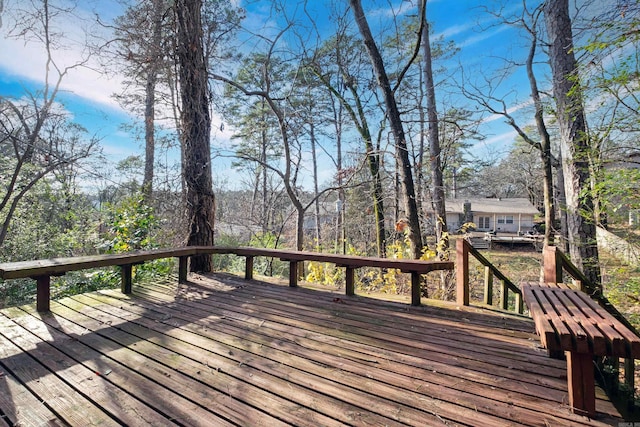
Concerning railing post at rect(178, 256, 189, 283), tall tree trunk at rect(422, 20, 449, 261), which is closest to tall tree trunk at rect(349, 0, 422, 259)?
tall tree trunk at rect(422, 20, 449, 261)

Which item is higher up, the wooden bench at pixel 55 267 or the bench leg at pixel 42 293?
the wooden bench at pixel 55 267

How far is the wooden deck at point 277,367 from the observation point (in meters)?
1.35

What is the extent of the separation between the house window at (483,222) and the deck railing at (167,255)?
85.4 feet

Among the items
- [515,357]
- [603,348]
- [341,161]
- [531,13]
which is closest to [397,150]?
[515,357]

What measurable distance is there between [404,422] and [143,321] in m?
2.25

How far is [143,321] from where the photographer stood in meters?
2.51

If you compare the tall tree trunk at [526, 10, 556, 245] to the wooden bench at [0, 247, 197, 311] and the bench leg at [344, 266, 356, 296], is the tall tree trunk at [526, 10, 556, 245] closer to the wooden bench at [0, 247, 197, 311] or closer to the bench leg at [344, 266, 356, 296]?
the bench leg at [344, 266, 356, 296]

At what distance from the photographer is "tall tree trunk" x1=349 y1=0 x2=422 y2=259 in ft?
15.6

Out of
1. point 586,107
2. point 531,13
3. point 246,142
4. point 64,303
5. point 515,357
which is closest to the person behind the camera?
point 515,357

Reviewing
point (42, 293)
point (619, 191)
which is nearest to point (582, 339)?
point (619, 191)

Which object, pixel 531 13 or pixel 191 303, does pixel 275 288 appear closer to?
pixel 191 303

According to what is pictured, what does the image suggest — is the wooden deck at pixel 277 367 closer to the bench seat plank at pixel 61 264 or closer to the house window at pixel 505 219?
the bench seat plank at pixel 61 264

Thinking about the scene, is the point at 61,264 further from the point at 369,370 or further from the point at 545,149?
the point at 545,149

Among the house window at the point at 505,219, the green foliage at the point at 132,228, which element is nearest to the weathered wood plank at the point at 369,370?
the green foliage at the point at 132,228
